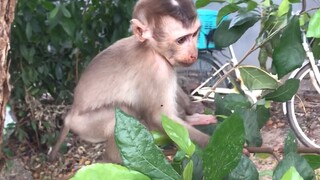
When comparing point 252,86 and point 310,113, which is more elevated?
point 252,86

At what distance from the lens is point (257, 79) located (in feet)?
6.01

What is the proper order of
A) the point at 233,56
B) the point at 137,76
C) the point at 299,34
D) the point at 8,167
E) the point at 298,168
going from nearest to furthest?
1. the point at 298,168
2. the point at 299,34
3. the point at 137,76
4. the point at 8,167
5. the point at 233,56

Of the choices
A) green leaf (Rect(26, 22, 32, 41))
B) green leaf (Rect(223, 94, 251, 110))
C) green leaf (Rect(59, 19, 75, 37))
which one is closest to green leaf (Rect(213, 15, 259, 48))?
green leaf (Rect(223, 94, 251, 110))

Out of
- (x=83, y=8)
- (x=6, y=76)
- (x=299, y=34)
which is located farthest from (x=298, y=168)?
(x=83, y=8)

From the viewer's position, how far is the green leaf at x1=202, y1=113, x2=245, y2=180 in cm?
93

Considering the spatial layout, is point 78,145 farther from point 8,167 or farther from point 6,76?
point 6,76

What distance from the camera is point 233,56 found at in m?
4.88

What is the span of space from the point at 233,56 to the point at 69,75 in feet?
4.26

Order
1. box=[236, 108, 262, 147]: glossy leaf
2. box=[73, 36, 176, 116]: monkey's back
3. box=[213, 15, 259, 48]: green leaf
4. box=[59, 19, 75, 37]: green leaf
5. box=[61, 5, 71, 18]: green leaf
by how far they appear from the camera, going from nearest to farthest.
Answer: box=[236, 108, 262, 147]: glossy leaf < box=[213, 15, 259, 48]: green leaf < box=[73, 36, 176, 116]: monkey's back < box=[61, 5, 71, 18]: green leaf < box=[59, 19, 75, 37]: green leaf

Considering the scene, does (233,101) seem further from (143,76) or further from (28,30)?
(28,30)

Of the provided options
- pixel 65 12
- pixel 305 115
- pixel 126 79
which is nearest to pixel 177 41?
pixel 126 79

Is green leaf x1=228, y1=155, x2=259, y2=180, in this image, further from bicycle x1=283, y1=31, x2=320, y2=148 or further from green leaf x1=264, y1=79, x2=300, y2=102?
bicycle x1=283, y1=31, x2=320, y2=148

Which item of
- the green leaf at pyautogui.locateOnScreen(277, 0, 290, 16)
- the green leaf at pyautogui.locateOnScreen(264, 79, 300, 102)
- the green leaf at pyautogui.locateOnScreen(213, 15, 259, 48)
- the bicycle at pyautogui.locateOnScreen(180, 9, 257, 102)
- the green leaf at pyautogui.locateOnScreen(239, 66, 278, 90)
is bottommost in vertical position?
the bicycle at pyautogui.locateOnScreen(180, 9, 257, 102)

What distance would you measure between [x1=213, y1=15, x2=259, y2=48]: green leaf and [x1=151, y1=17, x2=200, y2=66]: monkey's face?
25.6 inches
